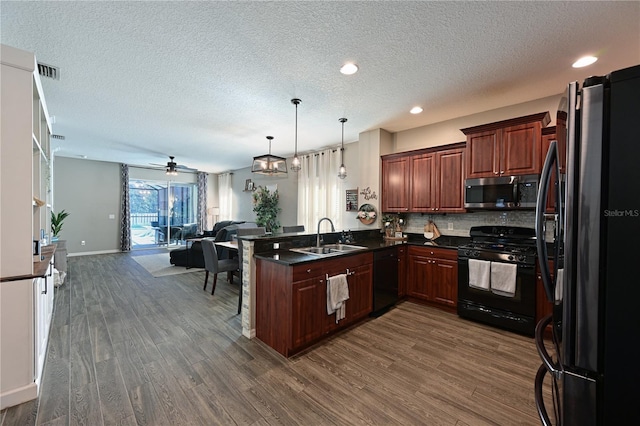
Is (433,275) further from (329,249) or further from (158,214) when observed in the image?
(158,214)

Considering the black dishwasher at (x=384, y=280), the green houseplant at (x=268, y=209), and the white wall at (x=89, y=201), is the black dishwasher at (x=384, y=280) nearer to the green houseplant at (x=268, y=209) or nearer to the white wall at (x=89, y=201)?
the green houseplant at (x=268, y=209)

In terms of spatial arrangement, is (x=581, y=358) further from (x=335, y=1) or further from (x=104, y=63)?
(x=104, y=63)

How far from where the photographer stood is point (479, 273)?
3254 mm

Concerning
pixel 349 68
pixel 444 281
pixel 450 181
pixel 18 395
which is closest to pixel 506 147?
pixel 450 181

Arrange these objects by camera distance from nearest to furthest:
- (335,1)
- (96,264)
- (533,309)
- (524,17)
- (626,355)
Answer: (626,355) → (335,1) → (524,17) → (533,309) → (96,264)

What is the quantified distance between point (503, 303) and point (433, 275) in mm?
899

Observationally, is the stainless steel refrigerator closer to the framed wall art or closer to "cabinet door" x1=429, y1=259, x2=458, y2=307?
"cabinet door" x1=429, y1=259, x2=458, y2=307

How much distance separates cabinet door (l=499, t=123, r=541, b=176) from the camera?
3.16 m

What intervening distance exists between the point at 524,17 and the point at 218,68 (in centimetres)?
275

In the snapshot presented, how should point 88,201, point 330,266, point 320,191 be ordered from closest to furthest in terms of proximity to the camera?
point 330,266
point 320,191
point 88,201

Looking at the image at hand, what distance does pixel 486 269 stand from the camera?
3.20m

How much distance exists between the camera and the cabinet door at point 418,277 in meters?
3.90

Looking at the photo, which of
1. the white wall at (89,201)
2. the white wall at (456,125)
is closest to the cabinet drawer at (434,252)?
the white wall at (456,125)

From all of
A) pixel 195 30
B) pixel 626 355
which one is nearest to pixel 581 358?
pixel 626 355
